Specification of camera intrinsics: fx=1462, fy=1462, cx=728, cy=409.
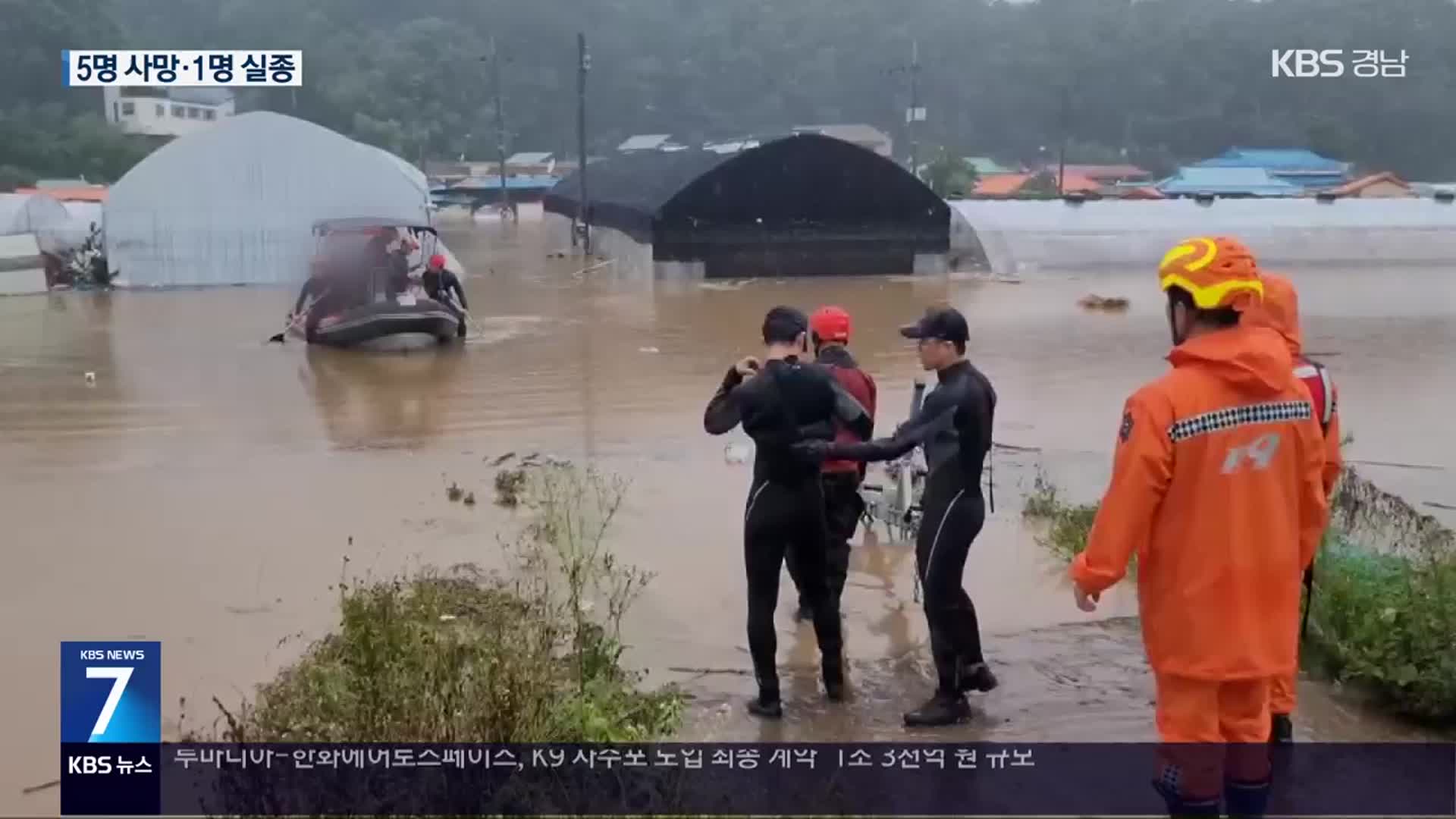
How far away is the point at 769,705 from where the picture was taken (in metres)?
5.47

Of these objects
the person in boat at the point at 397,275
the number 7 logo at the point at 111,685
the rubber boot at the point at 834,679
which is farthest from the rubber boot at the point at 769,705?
the person in boat at the point at 397,275

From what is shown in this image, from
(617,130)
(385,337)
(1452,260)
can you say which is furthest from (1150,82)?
(385,337)

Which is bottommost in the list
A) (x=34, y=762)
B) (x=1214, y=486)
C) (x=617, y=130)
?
(x=34, y=762)

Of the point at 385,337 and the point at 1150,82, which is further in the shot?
the point at 1150,82

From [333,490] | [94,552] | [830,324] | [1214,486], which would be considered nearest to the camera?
[1214,486]

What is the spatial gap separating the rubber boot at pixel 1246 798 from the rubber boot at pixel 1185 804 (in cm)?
5

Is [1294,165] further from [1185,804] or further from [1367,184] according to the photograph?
[1185,804]

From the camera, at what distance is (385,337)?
18.6 meters

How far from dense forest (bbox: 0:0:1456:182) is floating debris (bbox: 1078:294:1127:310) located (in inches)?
1692

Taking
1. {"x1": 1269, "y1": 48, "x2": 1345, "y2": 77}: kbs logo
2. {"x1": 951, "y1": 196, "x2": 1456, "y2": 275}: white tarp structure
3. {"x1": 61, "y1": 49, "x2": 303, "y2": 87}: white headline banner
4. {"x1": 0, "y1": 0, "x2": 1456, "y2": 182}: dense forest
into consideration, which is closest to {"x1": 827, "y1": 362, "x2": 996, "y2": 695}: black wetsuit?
{"x1": 61, "y1": 49, "x2": 303, "y2": 87}: white headline banner

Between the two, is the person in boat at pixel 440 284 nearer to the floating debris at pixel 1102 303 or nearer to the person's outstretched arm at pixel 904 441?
the floating debris at pixel 1102 303

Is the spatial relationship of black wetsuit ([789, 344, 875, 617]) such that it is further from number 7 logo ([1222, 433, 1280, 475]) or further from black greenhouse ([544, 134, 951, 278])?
black greenhouse ([544, 134, 951, 278])

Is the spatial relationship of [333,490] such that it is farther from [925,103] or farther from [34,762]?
[925,103]

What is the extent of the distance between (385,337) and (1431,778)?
1558 centimetres
